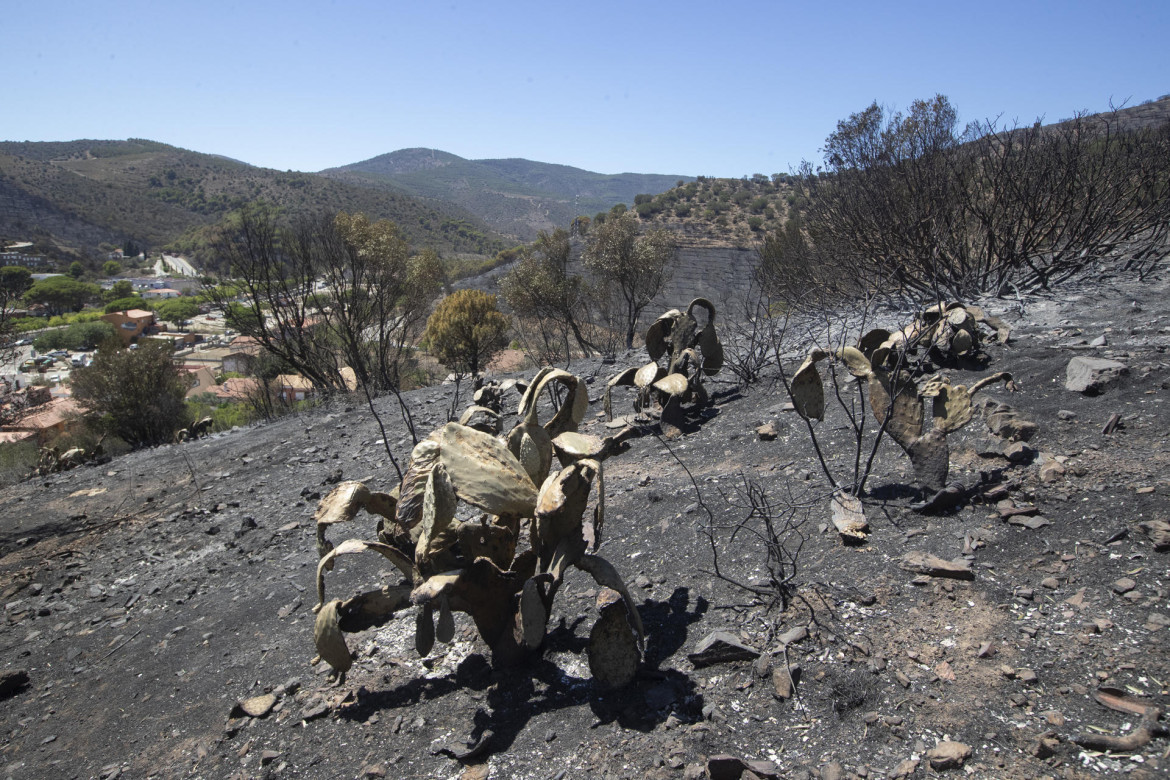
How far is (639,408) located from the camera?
5832mm

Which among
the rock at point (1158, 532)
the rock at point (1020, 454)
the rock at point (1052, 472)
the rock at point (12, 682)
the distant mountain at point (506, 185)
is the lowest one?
the rock at point (12, 682)

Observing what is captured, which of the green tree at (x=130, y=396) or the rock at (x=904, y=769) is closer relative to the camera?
the rock at (x=904, y=769)

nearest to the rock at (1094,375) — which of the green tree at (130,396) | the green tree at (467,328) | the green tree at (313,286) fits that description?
the green tree at (313,286)

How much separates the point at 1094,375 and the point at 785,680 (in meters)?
→ 3.05

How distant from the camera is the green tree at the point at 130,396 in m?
12.2

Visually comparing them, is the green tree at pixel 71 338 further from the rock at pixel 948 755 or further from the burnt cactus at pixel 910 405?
the rock at pixel 948 755

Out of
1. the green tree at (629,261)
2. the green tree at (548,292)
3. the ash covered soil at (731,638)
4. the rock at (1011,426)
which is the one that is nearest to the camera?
the ash covered soil at (731,638)

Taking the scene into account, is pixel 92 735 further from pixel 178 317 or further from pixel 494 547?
pixel 178 317

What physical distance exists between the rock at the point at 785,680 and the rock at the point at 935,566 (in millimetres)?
707

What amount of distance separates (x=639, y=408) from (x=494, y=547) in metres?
3.24

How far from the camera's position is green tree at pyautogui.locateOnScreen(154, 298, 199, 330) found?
53.2 meters

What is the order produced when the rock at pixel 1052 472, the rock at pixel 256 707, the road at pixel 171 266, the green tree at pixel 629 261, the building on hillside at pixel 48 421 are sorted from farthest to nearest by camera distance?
the road at pixel 171 266 → the green tree at pixel 629 261 → the building on hillside at pixel 48 421 → the rock at pixel 1052 472 → the rock at pixel 256 707

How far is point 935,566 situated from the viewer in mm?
2506

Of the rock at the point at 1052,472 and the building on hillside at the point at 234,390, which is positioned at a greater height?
the rock at the point at 1052,472
